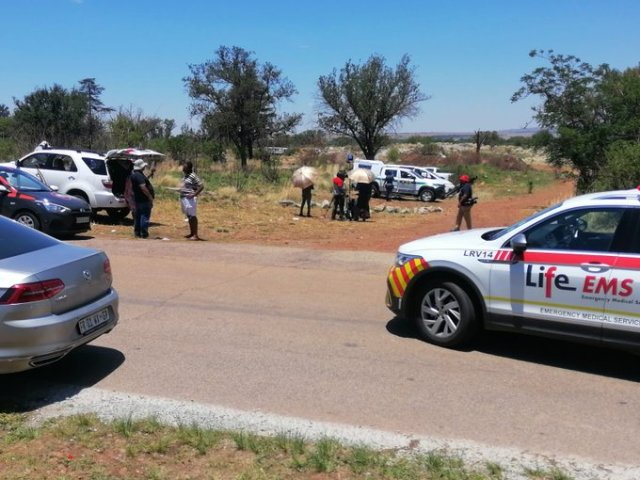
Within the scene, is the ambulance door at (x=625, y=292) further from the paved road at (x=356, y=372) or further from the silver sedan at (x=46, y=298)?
the silver sedan at (x=46, y=298)

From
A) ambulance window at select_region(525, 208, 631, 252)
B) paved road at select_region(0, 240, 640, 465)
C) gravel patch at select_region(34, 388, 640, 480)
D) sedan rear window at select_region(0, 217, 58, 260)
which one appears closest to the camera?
gravel patch at select_region(34, 388, 640, 480)

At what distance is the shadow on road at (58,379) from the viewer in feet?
16.4

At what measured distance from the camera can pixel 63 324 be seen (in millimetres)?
5043

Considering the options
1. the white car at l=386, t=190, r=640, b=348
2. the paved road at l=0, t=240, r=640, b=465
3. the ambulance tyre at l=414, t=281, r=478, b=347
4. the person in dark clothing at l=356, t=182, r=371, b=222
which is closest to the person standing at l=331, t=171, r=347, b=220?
the person in dark clothing at l=356, t=182, r=371, b=222

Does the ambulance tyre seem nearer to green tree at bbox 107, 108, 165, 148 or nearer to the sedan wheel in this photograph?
the sedan wheel

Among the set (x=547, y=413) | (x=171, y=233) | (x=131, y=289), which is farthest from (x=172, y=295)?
(x=171, y=233)

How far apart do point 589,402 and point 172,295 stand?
5606mm

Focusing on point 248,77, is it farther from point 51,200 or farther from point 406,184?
point 51,200

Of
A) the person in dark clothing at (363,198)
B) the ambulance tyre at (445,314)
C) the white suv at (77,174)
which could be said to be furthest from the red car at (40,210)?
the person in dark clothing at (363,198)

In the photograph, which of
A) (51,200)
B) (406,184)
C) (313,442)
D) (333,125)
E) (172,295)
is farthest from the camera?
(333,125)

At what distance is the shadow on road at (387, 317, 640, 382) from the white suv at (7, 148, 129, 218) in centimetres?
1163

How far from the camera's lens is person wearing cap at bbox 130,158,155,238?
1441 centimetres

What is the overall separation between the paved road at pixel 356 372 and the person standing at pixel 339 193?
12.3 meters

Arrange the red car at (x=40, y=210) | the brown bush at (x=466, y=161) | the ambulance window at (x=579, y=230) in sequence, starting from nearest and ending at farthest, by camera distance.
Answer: the ambulance window at (x=579, y=230) < the red car at (x=40, y=210) < the brown bush at (x=466, y=161)
